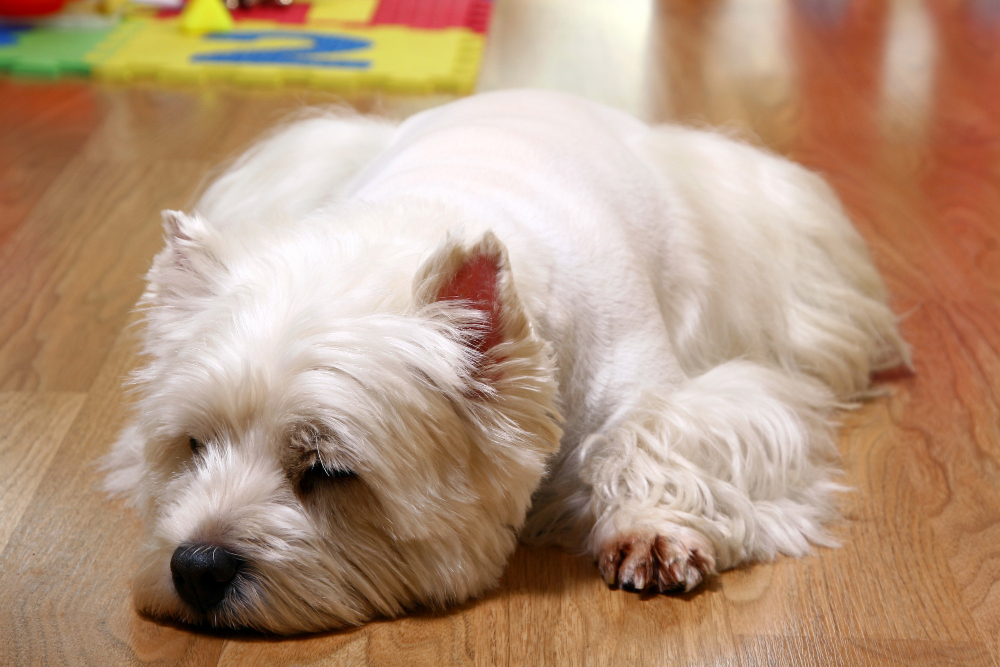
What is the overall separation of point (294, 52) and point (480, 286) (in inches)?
95.8

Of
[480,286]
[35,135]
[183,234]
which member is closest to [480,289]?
[480,286]

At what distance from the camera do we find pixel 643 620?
126 centimetres

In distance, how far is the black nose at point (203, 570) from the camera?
1.11 metres

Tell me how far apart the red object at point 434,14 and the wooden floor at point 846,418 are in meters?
0.11

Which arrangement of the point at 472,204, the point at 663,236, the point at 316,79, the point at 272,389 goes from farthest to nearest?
1. the point at 316,79
2. the point at 663,236
3. the point at 472,204
4. the point at 272,389

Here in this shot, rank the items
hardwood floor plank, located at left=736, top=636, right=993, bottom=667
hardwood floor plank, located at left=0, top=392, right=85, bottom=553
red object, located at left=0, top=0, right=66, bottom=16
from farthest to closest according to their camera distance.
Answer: red object, located at left=0, top=0, right=66, bottom=16 < hardwood floor plank, located at left=0, top=392, right=85, bottom=553 < hardwood floor plank, located at left=736, top=636, right=993, bottom=667

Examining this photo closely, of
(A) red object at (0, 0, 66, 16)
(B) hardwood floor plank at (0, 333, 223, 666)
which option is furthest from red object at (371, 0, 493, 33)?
(B) hardwood floor plank at (0, 333, 223, 666)

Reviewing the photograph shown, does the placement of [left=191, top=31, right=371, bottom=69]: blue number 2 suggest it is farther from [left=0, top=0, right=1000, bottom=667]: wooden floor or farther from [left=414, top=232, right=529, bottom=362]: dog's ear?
[left=414, top=232, right=529, bottom=362]: dog's ear

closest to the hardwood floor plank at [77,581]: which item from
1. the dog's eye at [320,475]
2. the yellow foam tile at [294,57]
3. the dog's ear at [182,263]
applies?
the dog's eye at [320,475]

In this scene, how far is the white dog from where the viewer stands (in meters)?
1.11

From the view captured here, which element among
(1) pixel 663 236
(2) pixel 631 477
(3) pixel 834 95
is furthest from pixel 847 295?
(3) pixel 834 95

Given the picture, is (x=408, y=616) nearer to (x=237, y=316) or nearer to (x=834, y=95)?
(x=237, y=316)

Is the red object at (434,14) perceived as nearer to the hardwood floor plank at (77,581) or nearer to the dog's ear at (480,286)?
the hardwood floor plank at (77,581)

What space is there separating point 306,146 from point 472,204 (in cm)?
87
